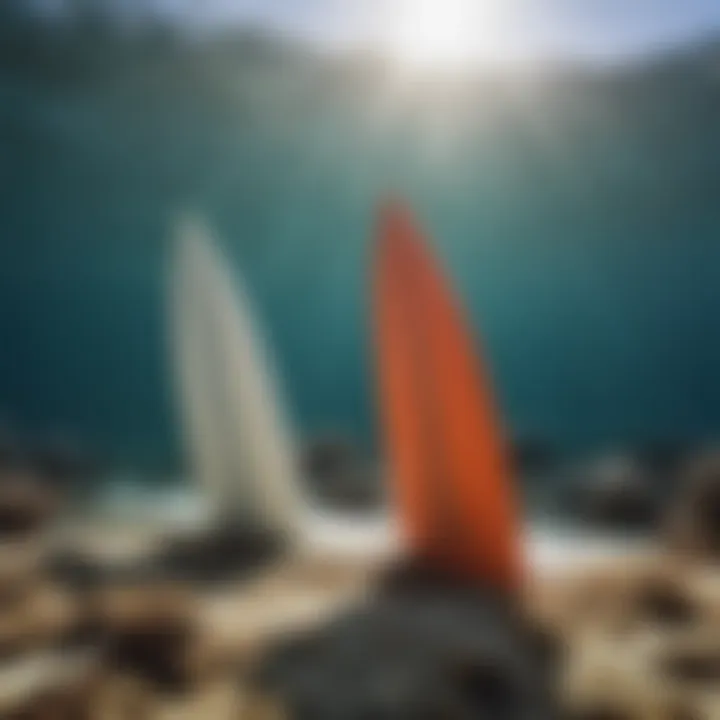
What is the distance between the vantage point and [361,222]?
1.26m

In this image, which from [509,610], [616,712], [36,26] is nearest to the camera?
[616,712]

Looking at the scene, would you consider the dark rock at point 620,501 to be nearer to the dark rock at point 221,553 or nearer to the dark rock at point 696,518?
the dark rock at point 696,518

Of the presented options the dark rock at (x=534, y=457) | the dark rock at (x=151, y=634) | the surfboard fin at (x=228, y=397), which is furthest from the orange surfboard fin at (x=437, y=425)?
the dark rock at (x=151, y=634)

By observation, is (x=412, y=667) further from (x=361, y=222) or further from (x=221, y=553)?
(x=361, y=222)

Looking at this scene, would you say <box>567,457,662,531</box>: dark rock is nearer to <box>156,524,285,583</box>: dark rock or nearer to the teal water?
the teal water

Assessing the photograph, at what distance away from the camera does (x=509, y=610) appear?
1210 millimetres

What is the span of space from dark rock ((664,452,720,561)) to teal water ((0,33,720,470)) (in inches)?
2.4

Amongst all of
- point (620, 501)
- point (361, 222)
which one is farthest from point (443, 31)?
point (620, 501)

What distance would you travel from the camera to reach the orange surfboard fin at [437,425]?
1.24 meters

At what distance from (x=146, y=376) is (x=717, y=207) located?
661mm

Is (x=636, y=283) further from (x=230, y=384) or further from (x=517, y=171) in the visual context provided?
(x=230, y=384)

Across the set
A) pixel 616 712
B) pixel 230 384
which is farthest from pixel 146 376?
pixel 616 712

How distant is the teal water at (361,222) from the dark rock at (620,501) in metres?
0.05

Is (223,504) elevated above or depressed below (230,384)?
below
